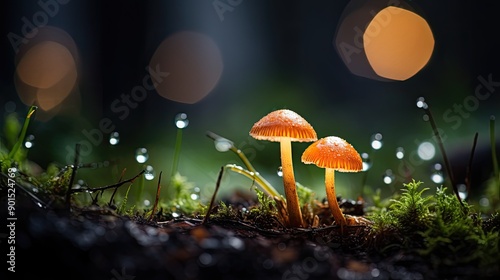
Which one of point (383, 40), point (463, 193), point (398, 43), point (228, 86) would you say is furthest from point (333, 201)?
point (383, 40)

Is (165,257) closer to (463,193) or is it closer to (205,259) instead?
(205,259)

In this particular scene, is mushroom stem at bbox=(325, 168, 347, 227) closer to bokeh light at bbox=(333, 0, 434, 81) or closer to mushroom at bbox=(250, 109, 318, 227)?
mushroom at bbox=(250, 109, 318, 227)

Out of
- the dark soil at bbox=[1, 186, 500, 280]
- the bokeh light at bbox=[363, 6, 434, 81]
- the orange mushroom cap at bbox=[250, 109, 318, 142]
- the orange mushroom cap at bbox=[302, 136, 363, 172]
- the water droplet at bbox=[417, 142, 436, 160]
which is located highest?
the bokeh light at bbox=[363, 6, 434, 81]

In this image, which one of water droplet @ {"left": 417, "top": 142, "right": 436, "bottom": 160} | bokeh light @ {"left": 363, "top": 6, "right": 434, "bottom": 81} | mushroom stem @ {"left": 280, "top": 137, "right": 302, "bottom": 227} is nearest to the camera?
mushroom stem @ {"left": 280, "top": 137, "right": 302, "bottom": 227}

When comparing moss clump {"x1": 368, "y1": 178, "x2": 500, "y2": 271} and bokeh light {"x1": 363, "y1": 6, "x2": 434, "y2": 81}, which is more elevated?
bokeh light {"x1": 363, "y1": 6, "x2": 434, "y2": 81}

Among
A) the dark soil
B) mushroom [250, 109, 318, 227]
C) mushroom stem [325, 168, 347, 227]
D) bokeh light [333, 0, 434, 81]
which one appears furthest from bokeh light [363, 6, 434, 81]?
the dark soil

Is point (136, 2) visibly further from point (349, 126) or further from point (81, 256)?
point (81, 256)

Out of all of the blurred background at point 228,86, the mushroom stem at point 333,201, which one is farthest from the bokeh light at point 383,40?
the mushroom stem at point 333,201
